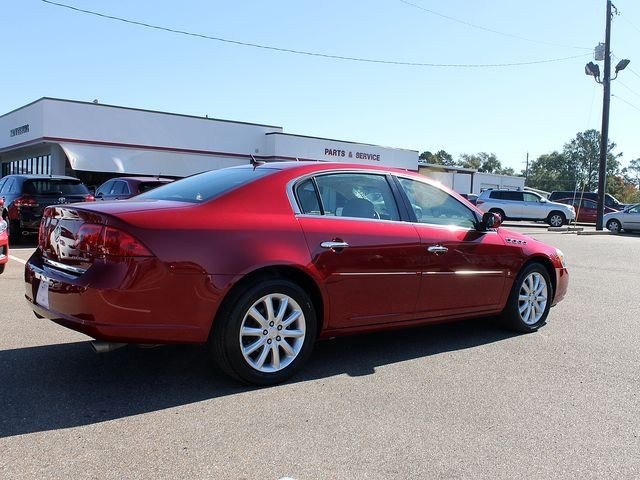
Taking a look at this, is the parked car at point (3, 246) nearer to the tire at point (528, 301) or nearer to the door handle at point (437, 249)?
the door handle at point (437, 249)

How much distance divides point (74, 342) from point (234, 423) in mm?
2178

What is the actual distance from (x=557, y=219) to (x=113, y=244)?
26.9 meters

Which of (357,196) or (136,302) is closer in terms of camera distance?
(136,302)

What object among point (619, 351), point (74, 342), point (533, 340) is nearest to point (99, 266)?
point (74, 342)

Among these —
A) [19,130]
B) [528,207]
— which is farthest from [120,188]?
[528,207]

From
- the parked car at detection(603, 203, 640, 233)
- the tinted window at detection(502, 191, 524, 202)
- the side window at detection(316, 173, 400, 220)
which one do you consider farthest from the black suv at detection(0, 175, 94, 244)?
the tinted window at detection(502, 191, 524, 202)

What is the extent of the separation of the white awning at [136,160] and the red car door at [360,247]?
23634 mm

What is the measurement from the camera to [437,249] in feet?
15.9

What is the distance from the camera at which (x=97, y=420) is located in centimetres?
337

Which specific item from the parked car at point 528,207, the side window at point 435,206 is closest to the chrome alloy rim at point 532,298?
the side window at point 435,206

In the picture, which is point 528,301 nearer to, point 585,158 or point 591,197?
point 591,197

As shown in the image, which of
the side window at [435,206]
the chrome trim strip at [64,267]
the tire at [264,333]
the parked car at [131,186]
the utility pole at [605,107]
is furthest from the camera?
the utility pole at [605,107]

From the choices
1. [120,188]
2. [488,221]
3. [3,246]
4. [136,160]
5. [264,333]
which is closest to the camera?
[264,333]

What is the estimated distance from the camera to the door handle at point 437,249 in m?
4.79
